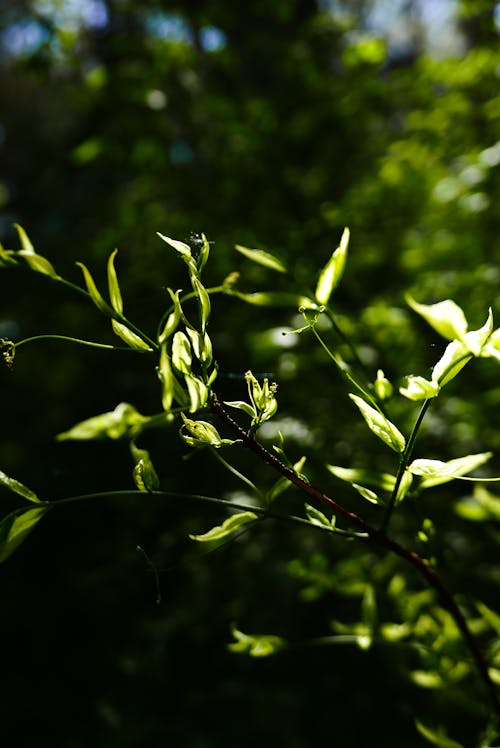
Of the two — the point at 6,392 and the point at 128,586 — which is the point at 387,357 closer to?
the point at 128,586

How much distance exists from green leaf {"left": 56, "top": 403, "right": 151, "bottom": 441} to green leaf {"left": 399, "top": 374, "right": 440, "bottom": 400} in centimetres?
18

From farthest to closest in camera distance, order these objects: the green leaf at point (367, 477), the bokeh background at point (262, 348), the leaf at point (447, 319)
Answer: the bokeh background at point (262, 348), the green leaf at point (367, 477), the leaf at point (447, 319)

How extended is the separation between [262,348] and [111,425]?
0.91 meters

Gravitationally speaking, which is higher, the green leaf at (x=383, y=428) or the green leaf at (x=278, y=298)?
the green leaf at (x=278, y=298)

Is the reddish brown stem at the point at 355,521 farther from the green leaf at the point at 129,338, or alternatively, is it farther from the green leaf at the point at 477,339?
the green leaf at the point at 477,339

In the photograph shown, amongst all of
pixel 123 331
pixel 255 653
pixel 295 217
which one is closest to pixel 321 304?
pixel 123 331

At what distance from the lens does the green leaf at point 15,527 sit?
426 millimetres

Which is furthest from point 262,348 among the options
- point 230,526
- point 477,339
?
point 477,339

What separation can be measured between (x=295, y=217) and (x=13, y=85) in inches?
491

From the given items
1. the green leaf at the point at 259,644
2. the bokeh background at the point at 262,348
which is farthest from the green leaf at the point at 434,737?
the bokeh background at the point at 262,348

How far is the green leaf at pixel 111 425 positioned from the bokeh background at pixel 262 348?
2.78ft

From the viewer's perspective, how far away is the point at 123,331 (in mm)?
441

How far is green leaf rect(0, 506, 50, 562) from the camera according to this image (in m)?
0.43

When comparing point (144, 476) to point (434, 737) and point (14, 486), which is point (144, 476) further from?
point (434, 737)
